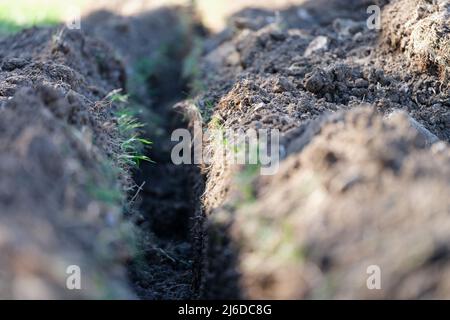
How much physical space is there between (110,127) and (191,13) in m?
5.06

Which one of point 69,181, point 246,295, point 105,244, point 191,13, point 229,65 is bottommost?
point 246,295

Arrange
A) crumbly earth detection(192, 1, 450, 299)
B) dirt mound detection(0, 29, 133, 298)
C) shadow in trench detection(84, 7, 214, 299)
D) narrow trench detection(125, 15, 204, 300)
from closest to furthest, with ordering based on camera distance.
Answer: dirt mound detection(0, 29, 133, 298), crumbly earth detection(192, 1, 450, 299), narrow trench detection(125, 15, 204, 300), shadow in trench detection(84, 7, 214, 299)

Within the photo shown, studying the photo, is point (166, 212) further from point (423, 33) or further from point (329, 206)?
point (329, 206)

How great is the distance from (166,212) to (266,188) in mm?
2692

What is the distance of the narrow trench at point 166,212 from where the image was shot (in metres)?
3.93

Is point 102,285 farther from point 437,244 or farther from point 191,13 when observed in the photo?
point 191,13

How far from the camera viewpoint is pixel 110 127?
4.28 metres

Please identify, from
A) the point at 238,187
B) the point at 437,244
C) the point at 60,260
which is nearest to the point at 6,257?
the point at 60,260

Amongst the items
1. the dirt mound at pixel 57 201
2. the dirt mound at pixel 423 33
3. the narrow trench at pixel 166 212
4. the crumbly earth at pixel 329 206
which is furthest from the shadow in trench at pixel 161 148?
the dirt mound at pixel 423 33

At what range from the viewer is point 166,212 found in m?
5.71

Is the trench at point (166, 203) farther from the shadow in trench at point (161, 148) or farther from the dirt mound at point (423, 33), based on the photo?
the dirt mound at point (423, 33)

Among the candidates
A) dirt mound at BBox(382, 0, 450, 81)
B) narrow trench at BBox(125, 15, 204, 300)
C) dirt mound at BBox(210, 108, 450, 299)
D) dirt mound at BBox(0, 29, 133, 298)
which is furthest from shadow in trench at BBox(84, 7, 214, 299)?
dirt mound at BBox(382, 0, 450, 81)

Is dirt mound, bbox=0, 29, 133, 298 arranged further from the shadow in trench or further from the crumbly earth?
the shadow in trench

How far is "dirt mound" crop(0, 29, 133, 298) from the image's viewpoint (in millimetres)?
2453
